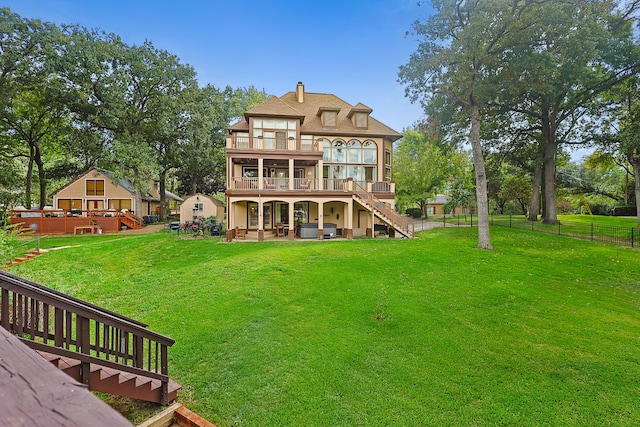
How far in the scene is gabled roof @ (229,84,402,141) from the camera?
19.6 m

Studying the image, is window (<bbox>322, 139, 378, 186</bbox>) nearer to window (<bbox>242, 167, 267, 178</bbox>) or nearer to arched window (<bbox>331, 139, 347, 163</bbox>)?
arched window (<bbox>331, 139, 347, 163</bbox>)

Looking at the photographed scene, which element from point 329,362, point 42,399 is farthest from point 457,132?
point 42,399

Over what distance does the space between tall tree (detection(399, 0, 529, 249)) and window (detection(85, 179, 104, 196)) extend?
30.0 meters

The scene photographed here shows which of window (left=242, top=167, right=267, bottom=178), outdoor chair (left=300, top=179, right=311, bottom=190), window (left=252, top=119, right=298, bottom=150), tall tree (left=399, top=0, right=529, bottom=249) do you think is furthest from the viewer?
window (left=242, top=167, right=267, bottom=178)

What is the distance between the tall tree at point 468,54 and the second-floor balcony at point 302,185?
20.8 feet

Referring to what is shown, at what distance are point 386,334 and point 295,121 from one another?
16921mm

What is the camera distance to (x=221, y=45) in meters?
25.0

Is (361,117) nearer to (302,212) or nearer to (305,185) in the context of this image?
(305,185)

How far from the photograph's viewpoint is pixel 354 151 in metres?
21.2

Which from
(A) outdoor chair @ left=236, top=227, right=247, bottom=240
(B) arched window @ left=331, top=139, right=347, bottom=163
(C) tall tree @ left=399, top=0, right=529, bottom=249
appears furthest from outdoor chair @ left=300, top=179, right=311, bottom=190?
(C) tall tree @ left=399, top=0, right=529, bottom=249

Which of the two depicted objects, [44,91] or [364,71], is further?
[364,71]

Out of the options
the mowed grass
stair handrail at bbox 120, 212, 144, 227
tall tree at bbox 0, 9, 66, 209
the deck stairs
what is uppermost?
tall tree at bbox 0, 9, 66, 209

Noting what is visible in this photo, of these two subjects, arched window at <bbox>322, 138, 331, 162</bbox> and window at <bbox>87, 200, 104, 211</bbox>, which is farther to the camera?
window at <bbox>87, 200, 104, 211</bbox>

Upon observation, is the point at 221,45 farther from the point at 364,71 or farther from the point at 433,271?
the point at 433,271
